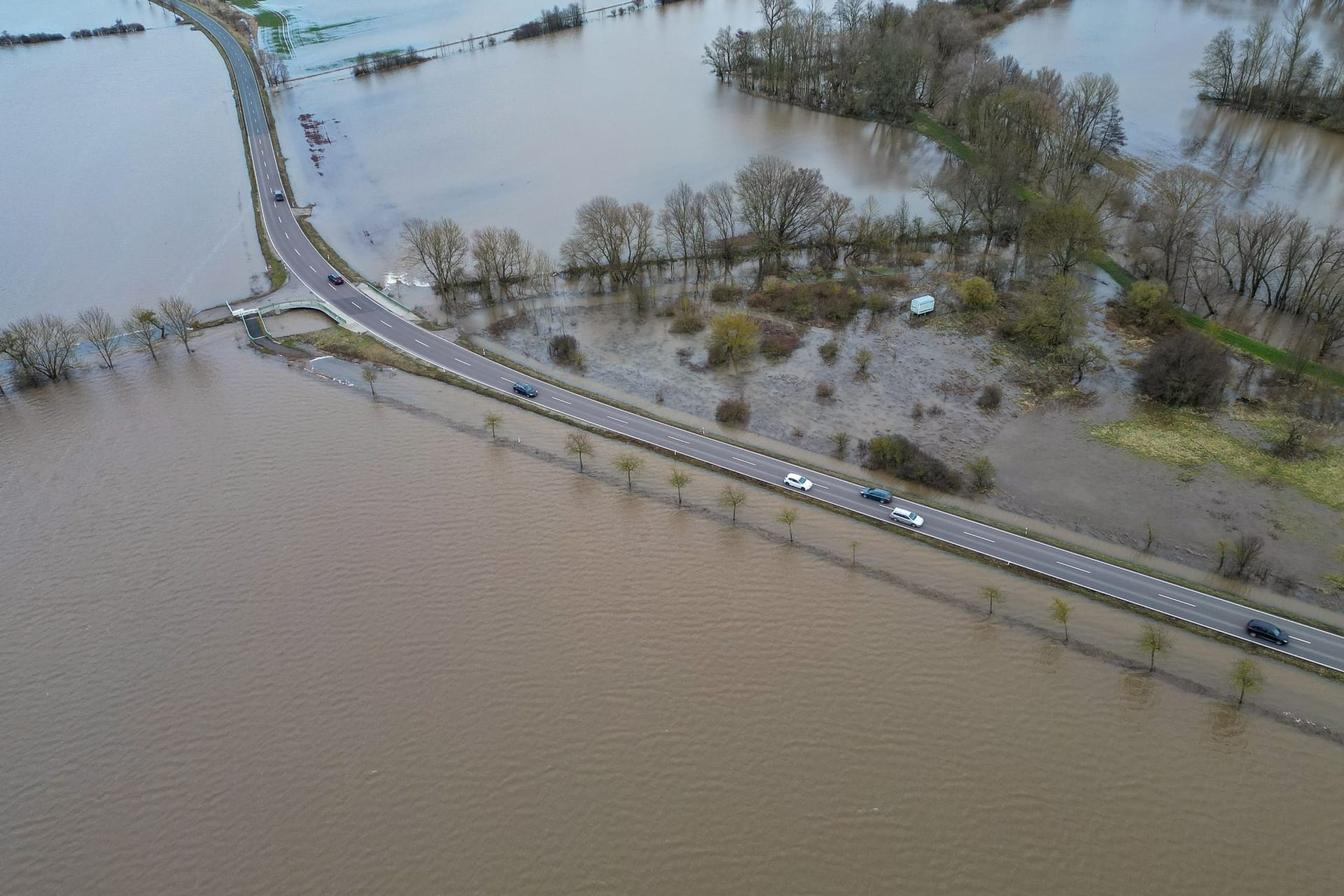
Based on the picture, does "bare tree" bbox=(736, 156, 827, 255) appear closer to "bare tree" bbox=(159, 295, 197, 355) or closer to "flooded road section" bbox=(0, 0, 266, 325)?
"flooded road section" bbox=(0, 0, 266, 325)

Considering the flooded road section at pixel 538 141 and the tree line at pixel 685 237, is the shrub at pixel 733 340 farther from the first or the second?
the flooded road section at pixel 538 141

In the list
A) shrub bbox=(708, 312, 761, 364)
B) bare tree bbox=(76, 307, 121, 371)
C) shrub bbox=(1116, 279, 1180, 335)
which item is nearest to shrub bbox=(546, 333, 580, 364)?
shrub bbox=(708, 312, 761, 364)

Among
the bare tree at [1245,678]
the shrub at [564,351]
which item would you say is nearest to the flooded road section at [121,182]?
the shrub at [564,351]

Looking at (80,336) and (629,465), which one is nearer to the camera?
(629,465)

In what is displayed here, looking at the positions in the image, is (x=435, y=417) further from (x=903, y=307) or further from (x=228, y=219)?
(x=228, y=219)

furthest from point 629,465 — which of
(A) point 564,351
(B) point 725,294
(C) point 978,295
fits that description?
(C) point 978,295

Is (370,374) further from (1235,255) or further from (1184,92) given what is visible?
(1184,92)
